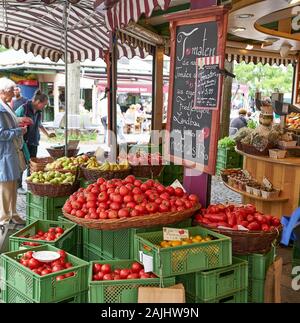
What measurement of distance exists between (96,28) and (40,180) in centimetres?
335

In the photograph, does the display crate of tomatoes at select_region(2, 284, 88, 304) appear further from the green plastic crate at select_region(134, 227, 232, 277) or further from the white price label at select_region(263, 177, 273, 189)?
the white price label at select_region(263, 177, 273, 189)

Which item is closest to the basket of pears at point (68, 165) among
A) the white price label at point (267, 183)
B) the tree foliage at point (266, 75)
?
the white price label at point (267, 183)

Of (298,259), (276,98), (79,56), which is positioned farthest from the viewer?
(79,56)

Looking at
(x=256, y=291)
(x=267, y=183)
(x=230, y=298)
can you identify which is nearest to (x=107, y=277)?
(x=230, y=298)

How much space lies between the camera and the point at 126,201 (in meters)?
3.37

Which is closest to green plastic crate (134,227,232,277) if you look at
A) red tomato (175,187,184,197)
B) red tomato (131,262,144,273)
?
red tomato (131,262,144,273)

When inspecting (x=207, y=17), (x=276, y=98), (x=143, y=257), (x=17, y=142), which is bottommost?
(x=143, y=257)

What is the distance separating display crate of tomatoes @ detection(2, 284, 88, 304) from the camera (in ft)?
9.83

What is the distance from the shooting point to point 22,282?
2.98 metres

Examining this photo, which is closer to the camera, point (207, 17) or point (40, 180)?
point (207, 17)

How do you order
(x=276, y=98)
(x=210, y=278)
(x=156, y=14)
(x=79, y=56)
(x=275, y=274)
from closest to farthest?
1. (x=210, y=278)
2. (x=275, y=274)
3. (x=276, y=98)
4. (x=156, y=14)
5. (x=79, y=56)

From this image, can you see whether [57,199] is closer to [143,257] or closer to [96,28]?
[143,257]

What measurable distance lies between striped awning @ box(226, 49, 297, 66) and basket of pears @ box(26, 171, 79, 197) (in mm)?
7145
